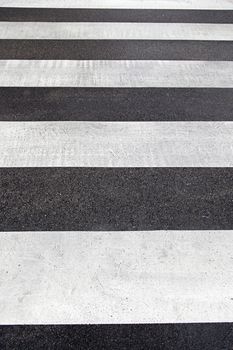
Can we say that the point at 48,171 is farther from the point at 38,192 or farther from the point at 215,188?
the point at 215,188

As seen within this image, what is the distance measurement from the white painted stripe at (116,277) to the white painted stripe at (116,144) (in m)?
0.85

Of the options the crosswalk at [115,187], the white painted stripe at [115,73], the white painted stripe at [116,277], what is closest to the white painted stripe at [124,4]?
the crosswalk at [115,187]

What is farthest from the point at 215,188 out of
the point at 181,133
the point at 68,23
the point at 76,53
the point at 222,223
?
the point at 68,23

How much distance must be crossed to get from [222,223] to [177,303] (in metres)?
0.84

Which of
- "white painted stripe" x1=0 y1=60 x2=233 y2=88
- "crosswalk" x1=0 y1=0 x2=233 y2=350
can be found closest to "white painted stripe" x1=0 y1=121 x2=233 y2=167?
"crosswalk" x1=0 y1=0 x2=233 y2=350

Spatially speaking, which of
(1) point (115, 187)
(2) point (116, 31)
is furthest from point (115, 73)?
(1) point (115, 187)

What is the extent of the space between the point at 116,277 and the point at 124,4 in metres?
5.53

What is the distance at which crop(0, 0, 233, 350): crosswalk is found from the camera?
9.91 feet

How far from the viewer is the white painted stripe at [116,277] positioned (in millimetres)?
3035

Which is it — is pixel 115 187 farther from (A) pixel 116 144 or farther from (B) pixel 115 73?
(B) pixel 115 73

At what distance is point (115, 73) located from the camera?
5.78 meters

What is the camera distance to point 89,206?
12.7ft

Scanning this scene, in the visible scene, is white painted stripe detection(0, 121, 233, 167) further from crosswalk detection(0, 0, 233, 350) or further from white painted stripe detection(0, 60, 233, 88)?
white painted stripe detection(0, 60, 233, 88)

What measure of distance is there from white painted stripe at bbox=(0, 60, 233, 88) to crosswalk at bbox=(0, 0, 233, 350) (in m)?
0.02
